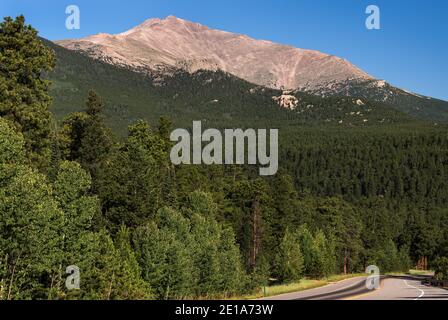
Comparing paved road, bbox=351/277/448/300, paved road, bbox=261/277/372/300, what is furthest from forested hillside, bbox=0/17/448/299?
paved road, bbox=351/277/448/300

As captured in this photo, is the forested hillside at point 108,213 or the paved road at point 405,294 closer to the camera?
the forested hillside at point 108,213

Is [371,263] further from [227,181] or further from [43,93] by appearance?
[43,93]

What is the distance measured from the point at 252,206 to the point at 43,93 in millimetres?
51749

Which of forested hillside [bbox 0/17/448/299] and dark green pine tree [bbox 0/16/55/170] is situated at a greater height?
dark green pine tree [bbox 0/16/55/170]

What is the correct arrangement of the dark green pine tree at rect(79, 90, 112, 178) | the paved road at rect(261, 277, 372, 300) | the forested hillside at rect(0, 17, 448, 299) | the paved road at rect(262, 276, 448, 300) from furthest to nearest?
the dark green pine tree at rect(79, 90, 112, 178) < the paved road at rect(261, 277, 372, 300) < the paved road at rect(262, 276, 448, 300) < the forested hillside at rect(0, 17, 448, 299)

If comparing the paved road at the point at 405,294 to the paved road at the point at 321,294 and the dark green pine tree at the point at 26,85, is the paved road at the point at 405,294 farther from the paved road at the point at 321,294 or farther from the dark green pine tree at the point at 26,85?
the dark green pine tree at the point at 26,85

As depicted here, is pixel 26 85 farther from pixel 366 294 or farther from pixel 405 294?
pixel 405 294

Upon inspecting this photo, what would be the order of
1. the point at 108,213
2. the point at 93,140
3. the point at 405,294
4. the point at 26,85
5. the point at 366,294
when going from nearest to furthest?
the point at 26,85
the point at 405,294
the point at 366,294
the point at 108,213
the point at 93,140

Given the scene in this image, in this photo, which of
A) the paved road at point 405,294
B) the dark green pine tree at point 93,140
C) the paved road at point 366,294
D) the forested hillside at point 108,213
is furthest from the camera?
the dark green pine tree at point 93,140

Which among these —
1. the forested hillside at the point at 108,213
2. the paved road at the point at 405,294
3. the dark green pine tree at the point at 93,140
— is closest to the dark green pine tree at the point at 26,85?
the forested hillside at the point at 108,213

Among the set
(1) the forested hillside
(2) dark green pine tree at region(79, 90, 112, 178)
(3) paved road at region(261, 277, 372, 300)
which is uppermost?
(2) dark green pine tree at region(79, 90, 112, 178)

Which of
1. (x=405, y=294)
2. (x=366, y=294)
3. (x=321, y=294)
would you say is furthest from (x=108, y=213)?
(x=405, y=294)

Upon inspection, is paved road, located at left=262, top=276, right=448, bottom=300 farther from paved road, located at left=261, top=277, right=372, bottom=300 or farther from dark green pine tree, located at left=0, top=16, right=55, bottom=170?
dark green pine tree, located at left=0, top=16, right=55, bottom=170

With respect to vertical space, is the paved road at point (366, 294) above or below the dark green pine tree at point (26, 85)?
below
